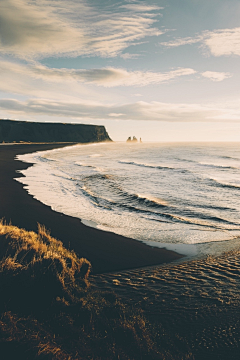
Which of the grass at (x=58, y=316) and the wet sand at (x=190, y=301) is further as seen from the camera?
the wet sand at (x=190, y=301)

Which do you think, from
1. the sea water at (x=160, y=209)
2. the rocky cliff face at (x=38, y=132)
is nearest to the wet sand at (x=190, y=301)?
the sea water at (x=160, y=209)

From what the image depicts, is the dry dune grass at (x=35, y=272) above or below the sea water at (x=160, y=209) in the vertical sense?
above

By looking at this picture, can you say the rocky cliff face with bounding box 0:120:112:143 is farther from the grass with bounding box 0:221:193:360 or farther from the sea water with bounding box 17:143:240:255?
the grass with bounding box 0:221:193:360

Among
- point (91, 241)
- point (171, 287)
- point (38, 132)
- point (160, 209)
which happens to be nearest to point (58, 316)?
point (171, 287)

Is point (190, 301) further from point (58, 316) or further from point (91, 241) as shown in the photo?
point (91, 241)

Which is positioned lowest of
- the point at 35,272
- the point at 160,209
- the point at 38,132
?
the point at 160,209

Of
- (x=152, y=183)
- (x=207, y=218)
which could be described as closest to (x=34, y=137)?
(x=152, y=183)

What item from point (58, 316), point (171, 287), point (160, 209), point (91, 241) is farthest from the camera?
point (160, 209)

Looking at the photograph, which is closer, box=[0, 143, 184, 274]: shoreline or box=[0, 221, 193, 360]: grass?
box=[0, 221, 193, 360]: grass

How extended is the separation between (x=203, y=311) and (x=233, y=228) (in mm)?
6605

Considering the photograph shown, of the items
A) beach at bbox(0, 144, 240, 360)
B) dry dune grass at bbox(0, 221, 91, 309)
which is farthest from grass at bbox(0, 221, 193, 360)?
beach at bbox(0, 144, 240, 360)

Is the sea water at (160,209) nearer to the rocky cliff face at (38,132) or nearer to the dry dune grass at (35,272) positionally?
the dry dune grass at (35,272)

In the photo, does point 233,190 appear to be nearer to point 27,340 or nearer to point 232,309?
point 232,309

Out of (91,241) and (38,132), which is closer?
(91,241)
